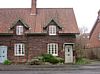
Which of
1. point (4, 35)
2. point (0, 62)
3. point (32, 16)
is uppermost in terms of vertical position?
point (32, 16)

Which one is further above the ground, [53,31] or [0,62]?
[53,31]

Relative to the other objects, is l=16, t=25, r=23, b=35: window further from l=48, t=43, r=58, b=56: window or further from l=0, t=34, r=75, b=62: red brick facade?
l=48, t=43, r=58, b=56: window

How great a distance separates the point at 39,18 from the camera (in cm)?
4662

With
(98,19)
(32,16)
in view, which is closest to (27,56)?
(32,16)

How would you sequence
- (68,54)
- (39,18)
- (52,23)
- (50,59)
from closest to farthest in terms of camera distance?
(50,59)
(68,54)
(52,23)
(39,18)

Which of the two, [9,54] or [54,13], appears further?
[54,13]

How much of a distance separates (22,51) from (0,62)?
351 cm

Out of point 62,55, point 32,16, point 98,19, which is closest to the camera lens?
point 62,55

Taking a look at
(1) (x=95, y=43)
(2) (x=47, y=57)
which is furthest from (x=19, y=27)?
(1) (x=95, y=43)

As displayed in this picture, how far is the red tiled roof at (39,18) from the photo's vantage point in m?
44.4

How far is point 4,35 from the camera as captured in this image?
144 feet

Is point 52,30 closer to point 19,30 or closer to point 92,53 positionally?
point 19,30

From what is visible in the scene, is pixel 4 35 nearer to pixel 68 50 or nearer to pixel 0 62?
pixel 0 62

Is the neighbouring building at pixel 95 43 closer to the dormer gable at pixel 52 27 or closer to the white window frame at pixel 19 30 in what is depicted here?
the dormer gable at pixel 52 27
